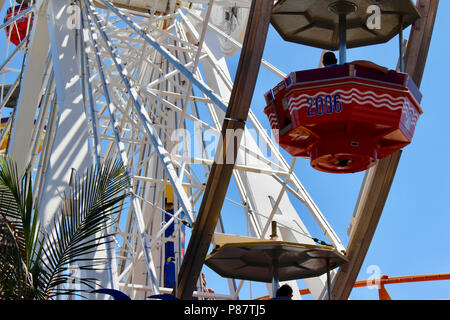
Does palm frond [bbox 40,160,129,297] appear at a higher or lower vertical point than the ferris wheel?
lower

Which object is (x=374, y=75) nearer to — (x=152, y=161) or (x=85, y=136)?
(x=85, y=136)

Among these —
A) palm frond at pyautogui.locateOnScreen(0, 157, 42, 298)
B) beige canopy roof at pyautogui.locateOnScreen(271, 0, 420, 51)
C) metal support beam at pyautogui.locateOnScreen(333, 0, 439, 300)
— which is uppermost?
beige canopy roof at pyautogui.locateOnScreen(271, 0, 420, 51)

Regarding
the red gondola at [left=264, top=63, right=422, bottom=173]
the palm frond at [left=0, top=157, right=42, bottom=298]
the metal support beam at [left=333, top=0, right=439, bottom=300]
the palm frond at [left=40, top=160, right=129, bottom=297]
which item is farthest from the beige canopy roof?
the palm frond at [left=0, top=157, right=42, bottom=298]

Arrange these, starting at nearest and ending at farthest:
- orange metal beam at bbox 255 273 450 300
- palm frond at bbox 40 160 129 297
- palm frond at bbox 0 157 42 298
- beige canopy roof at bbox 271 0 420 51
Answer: palm frond at bbox 0 157 42 298, palm frond at bbox 40 160 129 297, beige canopy roof at bbox 271 0 420 51, orange metal beam at bbox 255 273 450 300

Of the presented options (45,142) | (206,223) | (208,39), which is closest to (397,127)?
(206,223)

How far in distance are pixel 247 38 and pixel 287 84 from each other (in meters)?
0.99

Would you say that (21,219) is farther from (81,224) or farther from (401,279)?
(401,279)

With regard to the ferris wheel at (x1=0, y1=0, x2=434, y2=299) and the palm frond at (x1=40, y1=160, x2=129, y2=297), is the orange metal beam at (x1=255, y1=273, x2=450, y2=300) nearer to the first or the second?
the ferris wheel at (x1=0, y1=0, x2=434, y2=299)

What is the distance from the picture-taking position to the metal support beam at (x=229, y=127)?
9070 mm

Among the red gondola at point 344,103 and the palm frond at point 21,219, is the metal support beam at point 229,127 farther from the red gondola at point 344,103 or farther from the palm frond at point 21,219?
the palm frond at point 21,219

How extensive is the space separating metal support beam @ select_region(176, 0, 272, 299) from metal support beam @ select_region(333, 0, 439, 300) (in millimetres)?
2224

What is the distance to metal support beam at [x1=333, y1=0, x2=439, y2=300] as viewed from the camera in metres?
10.0

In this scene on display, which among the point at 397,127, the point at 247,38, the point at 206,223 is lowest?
the point at 206,223

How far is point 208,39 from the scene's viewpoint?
1617 cm
